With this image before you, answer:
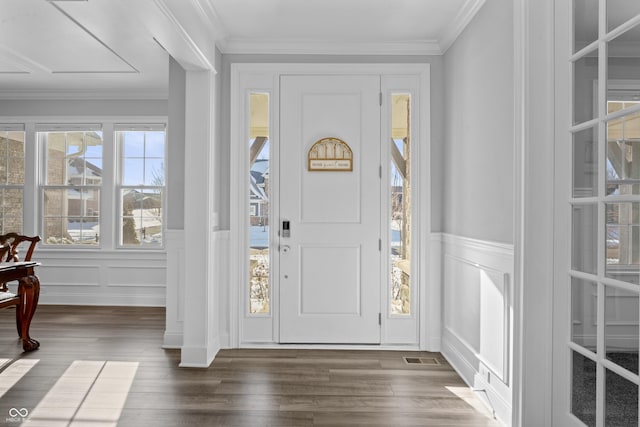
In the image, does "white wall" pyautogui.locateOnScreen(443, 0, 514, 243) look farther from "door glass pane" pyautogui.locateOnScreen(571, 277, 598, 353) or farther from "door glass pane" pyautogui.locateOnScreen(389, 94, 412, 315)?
"door glass pane" pyautogui.locateOnScreen(571, 277, 598, 353)

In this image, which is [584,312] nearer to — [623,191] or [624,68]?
[623,191]

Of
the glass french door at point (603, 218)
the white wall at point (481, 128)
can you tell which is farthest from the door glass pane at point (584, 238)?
the white wall at point (481, 128)

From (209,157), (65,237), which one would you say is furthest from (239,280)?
(65,237)

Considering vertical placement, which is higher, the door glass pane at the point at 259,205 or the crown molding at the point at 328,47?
the crown molding at the point at 328,47

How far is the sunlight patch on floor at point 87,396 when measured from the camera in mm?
2512

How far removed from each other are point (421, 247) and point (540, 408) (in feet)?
5.91

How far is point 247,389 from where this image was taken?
297cm

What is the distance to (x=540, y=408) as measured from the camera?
2217 mm

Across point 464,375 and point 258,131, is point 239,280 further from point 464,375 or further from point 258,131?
point 464,375

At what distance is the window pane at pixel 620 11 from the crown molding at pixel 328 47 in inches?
86.7

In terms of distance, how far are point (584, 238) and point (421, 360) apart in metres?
2.02

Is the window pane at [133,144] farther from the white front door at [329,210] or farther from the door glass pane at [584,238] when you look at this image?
the door glass pane at [584,238]

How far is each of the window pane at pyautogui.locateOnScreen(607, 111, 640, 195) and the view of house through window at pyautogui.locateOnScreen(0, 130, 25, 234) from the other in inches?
244

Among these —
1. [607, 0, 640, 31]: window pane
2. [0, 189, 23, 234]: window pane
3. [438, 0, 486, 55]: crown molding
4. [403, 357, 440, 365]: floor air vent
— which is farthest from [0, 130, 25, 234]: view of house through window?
[607, 0, 640, 31]: window pane
